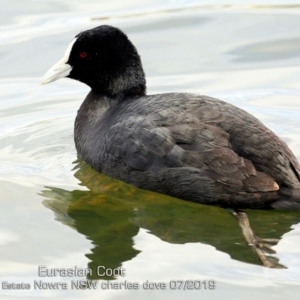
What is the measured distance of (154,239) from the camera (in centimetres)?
585

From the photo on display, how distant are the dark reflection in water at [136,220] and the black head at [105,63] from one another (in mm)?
863

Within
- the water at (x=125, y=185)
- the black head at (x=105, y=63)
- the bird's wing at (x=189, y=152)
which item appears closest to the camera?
the water at (x=125, y=185)

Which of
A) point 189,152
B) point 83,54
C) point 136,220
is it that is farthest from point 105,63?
point 136,220

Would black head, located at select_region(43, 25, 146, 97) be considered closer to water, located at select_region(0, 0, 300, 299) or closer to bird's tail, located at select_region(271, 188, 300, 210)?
water, located at select_region(0, 0, 300, 299)

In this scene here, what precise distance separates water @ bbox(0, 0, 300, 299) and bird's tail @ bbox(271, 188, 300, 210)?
0.26 ft

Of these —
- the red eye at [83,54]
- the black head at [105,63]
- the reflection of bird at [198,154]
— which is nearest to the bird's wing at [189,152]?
the reflection of bird at [198,154]

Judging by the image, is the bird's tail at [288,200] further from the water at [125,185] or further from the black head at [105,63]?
the black head at [105,63]

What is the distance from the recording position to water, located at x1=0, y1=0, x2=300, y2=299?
5418mm

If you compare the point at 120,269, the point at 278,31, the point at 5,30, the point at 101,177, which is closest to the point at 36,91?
the point at 5,30

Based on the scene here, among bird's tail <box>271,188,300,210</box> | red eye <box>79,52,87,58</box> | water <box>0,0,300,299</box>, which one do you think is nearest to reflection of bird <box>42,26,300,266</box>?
bird's tail <box>271,188,300,210</box>

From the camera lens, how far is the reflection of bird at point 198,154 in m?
6.05

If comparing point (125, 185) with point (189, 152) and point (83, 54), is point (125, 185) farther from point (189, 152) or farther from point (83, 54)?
point (83, 54)

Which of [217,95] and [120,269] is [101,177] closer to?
[120,269]

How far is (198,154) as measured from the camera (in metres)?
6.12
